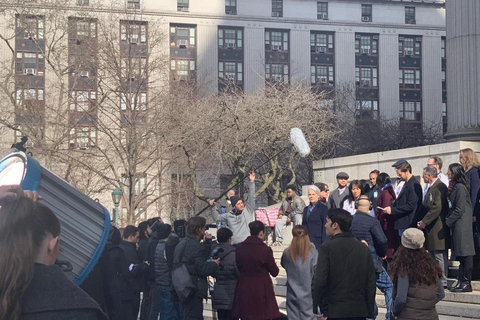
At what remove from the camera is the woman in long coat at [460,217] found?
10812 mm

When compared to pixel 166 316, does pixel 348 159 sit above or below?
above

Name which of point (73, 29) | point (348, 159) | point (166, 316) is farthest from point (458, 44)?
point (73, 29)

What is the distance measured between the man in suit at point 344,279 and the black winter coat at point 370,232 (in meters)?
2.22

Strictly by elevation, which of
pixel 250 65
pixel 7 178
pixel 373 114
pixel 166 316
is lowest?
pixel 166 316

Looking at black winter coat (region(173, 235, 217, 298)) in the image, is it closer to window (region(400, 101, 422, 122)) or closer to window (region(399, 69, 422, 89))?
window (region(400, 101, 422, 122))

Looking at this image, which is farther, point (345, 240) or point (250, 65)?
point (250, 65)

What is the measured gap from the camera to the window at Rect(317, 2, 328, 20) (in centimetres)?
7231

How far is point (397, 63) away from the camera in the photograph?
73125 mm

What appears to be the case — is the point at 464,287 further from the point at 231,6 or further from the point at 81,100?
the point at 231,6

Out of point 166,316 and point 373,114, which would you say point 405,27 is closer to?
point 373,114

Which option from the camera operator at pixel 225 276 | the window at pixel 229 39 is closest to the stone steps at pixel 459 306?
the camera operator at pixel 225 276

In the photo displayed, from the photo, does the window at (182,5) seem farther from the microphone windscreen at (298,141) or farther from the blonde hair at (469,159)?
the blonde hair at (469,159)

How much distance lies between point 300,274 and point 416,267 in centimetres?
284

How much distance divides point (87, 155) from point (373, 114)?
40.4 metres
